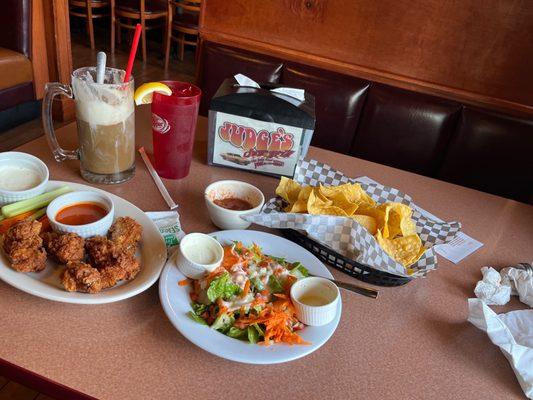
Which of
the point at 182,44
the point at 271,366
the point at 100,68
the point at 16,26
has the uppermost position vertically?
the point at 100,68

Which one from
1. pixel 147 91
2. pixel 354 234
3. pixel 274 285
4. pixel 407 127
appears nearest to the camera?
pixel 274 285

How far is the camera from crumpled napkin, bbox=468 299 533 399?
905mm

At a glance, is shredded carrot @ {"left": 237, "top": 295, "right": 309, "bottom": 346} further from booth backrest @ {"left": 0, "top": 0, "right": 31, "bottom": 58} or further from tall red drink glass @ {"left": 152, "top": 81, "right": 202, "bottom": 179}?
booth backrest @ {"left": 0, "top": 0, "right": 31, "bottom": 58}

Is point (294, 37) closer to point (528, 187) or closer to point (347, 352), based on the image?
point (528, 187)

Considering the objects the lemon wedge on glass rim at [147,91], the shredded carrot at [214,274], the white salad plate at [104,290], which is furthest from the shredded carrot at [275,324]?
the lemon wedge on glass rim at [147,91]

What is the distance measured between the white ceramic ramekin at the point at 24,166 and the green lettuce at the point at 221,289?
19.6 inches

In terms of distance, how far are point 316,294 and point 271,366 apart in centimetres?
18

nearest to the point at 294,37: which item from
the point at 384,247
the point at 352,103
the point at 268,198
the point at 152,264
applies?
the point at 352,103

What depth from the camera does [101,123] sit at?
3.81 feet

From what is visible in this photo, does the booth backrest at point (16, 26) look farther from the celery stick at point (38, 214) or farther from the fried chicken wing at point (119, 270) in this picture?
the fried chicken wing at point (119, 270)

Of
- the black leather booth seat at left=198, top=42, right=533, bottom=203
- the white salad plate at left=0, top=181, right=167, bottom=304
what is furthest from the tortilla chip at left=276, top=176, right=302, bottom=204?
the black leather booth seat at left=198, top=42, right=533, bottom=203

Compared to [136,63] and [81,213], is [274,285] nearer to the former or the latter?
[81,213]

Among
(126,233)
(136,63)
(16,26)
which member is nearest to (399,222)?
(126,233)

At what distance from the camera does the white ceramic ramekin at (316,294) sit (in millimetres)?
875
